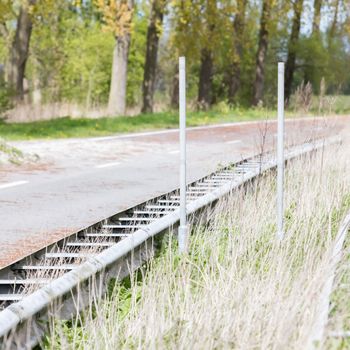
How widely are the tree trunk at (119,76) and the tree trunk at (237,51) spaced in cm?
710

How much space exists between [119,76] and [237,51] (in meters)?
14.9

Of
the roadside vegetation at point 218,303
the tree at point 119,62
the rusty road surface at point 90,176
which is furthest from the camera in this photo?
the tree at point 119,62

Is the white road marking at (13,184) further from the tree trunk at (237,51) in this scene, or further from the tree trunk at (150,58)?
the tree trunk at (237,51)

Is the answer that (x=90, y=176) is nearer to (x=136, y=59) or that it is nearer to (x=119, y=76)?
(x=119, y=76)

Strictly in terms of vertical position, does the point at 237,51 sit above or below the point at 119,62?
above

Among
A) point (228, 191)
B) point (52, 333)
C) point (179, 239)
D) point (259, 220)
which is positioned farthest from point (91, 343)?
point (228, 191)

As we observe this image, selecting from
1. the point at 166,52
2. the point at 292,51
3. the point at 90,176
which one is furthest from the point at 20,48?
the point at 166,52

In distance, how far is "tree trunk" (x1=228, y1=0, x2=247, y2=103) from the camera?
128 feet

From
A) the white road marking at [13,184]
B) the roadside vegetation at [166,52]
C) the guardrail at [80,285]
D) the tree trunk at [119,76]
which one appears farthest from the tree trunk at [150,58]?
the guardrail at [80,285]

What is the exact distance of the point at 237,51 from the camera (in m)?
44.4

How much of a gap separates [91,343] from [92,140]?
1559cm

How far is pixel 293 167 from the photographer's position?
11414 mm

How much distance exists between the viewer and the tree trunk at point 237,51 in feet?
128

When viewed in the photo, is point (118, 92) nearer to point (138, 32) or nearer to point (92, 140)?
point (92, 140)
